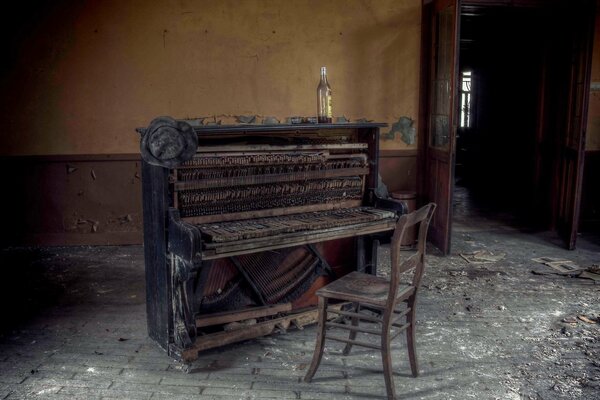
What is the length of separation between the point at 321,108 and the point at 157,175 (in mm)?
1362

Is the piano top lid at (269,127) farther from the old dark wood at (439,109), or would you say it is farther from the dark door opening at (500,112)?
the dark door opening at (500,112)

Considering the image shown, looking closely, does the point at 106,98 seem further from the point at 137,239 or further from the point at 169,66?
the point at 137,239

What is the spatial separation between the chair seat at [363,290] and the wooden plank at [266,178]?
2.37 feet

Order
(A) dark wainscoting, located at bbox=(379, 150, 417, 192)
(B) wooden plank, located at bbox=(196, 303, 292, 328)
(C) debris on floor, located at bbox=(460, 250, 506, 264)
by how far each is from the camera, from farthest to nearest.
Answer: (A) dark wainscoting, located at bbox=(379, 150, 417, 192) < (C) debris on floor, located at bbox=(460, 250, 506, 264) < (B) wooden plank, located at bbox=(196, 303, 292, 328)

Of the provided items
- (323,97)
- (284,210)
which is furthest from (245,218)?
(323,97)

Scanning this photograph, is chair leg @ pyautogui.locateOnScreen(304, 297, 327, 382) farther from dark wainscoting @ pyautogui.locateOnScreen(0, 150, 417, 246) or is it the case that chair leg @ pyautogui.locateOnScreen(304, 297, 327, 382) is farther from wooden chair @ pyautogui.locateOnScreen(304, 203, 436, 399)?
dark wainscoting @ pyautogui.locateOnScreen(0, 150, 417, 246)

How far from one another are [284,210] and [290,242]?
372mm

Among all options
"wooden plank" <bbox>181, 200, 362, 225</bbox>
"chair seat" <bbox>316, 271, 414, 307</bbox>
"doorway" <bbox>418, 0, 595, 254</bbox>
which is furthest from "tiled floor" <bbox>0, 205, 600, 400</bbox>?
"doorway" <bbox>418, 0, 595, 254</bbox>

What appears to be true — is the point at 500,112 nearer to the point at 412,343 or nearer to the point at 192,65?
the point at 192,65

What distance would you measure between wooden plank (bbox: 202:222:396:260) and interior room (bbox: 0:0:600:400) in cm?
1

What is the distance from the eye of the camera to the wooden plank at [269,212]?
135 inches

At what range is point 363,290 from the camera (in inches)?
124

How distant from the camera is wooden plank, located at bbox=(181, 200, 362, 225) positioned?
343cm

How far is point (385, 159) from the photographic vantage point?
655 centimetres
